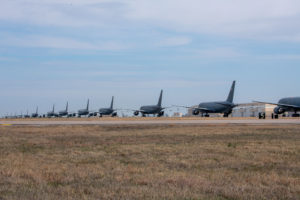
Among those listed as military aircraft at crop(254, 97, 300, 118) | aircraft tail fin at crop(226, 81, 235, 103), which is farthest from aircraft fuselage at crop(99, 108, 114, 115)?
military aircraft at crop(254, 97, 300, 118)

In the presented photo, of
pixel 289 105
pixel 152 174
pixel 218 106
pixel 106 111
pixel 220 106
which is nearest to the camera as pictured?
pixel 152 174

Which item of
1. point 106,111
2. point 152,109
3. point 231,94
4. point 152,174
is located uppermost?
point 231,94

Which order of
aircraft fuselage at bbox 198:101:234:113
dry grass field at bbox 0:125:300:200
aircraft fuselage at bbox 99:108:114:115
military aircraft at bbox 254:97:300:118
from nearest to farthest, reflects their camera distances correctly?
1. dry grass field at bbox 0:125:300:200
2. military aircraft at bbox 254:97:300:118
3. aircraft fuselage at bbox 198:101:234:113
4. aircraft fuselage at bbox 99:108:114:115

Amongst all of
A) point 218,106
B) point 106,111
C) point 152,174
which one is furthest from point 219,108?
point 152,174

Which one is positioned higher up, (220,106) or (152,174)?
(220,106)

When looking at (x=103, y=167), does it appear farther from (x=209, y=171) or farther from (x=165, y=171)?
(x=209, y=171)

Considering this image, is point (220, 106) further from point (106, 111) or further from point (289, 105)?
point (106, 111)

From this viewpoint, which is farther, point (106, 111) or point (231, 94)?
point (106, 111)

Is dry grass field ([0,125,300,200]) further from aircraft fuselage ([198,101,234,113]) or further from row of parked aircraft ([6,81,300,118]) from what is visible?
aircraft fuselage ([198,101,234,113])

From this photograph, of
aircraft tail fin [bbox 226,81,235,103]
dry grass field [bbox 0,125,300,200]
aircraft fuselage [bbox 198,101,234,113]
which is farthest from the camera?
aircraft fuselage [bbox 198,101,234,113]

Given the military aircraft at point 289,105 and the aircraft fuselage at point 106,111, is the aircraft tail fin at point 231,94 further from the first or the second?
the aircraft fuselage at point 106,111

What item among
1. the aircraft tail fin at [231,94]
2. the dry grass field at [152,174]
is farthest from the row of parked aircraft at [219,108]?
the dry grass field at [152,174]

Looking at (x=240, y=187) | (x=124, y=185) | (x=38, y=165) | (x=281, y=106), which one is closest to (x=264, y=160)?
(x=240, y=187)

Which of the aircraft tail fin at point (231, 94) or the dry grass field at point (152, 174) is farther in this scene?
the aircraft tail fin at point (231, 94)
